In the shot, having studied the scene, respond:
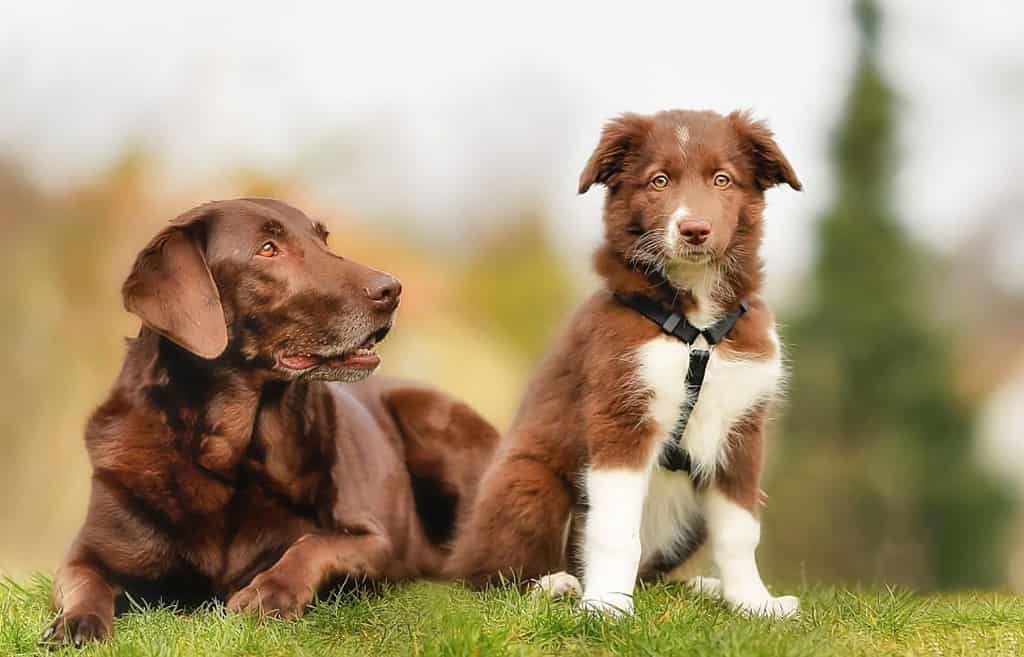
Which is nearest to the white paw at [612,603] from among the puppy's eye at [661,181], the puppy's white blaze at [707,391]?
the puppy's white blaze at [707,391]

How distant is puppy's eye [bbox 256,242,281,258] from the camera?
4.37 metres

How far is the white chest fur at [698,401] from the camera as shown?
13.8 feet

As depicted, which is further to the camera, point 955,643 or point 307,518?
point 307,518

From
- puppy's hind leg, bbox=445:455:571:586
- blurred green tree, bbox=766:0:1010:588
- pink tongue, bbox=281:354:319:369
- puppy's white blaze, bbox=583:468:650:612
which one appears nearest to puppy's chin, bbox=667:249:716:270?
puppy's white blaze, bbox=583:468:650:612

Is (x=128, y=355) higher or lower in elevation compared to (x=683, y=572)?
higher

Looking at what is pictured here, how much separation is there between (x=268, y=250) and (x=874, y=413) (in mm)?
7808

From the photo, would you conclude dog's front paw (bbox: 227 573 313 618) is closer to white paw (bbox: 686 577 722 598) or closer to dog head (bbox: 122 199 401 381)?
dog head (bbox: 122 199 401 381)

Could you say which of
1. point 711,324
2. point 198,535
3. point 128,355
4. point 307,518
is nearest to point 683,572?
point 711,324

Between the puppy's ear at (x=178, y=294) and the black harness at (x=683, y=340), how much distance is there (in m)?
1.44

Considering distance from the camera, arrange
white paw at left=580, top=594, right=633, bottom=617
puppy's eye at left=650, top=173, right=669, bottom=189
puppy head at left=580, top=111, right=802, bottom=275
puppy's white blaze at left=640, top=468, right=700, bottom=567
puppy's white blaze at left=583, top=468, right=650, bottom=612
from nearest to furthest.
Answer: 1. white paw at left=580, top=594, right=633, bottom=617
2. puppy's white blaze at left=583, top=468, right=650, bottom=612
3. puppy head at left=580, top=111, right=802, bottom=275
4. puppy's eye at left=650, top=173, right=669, bottom=189
5. puppy's white blaze at left=640, top=468, right=700, bottom=567

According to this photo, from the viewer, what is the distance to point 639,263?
4367 mm

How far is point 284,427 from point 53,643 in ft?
3.59

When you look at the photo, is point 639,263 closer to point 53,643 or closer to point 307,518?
point 307,518

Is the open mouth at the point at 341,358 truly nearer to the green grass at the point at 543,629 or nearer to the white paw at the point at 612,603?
the green grass at the point at 543,629
